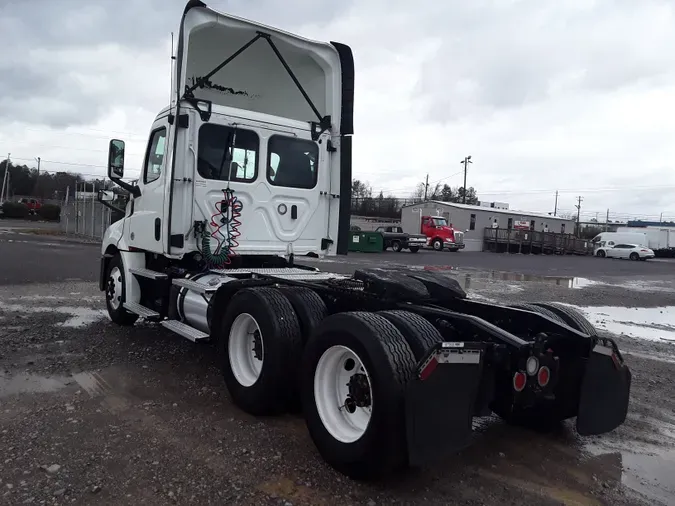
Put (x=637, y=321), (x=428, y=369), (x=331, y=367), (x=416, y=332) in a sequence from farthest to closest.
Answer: (x=637, y=321), (x=331, y=367), (x=416, y=332), (x=428, y=369)

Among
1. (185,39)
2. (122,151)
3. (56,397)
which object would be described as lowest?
(56,397)

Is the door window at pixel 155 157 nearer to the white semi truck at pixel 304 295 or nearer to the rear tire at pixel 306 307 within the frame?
the white semi truck at pixel 304 295

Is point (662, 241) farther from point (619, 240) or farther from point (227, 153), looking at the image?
point (227, 153)

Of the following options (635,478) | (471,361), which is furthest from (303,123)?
(635,478)

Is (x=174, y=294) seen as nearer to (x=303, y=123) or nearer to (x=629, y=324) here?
(x=303, y=123)

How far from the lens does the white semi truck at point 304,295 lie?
3361 mm

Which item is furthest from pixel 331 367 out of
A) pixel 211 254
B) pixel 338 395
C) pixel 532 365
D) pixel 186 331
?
pixel 211 254

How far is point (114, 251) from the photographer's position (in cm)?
812

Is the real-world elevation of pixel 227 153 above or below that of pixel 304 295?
above

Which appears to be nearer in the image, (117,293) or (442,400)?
(442,400)

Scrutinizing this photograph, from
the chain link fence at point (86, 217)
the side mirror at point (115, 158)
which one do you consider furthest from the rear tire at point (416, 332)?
the chain link fence at point (86, 217)

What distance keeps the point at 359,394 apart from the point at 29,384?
11.6ft

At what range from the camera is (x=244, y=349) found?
5023 mm

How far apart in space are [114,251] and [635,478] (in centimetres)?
702
